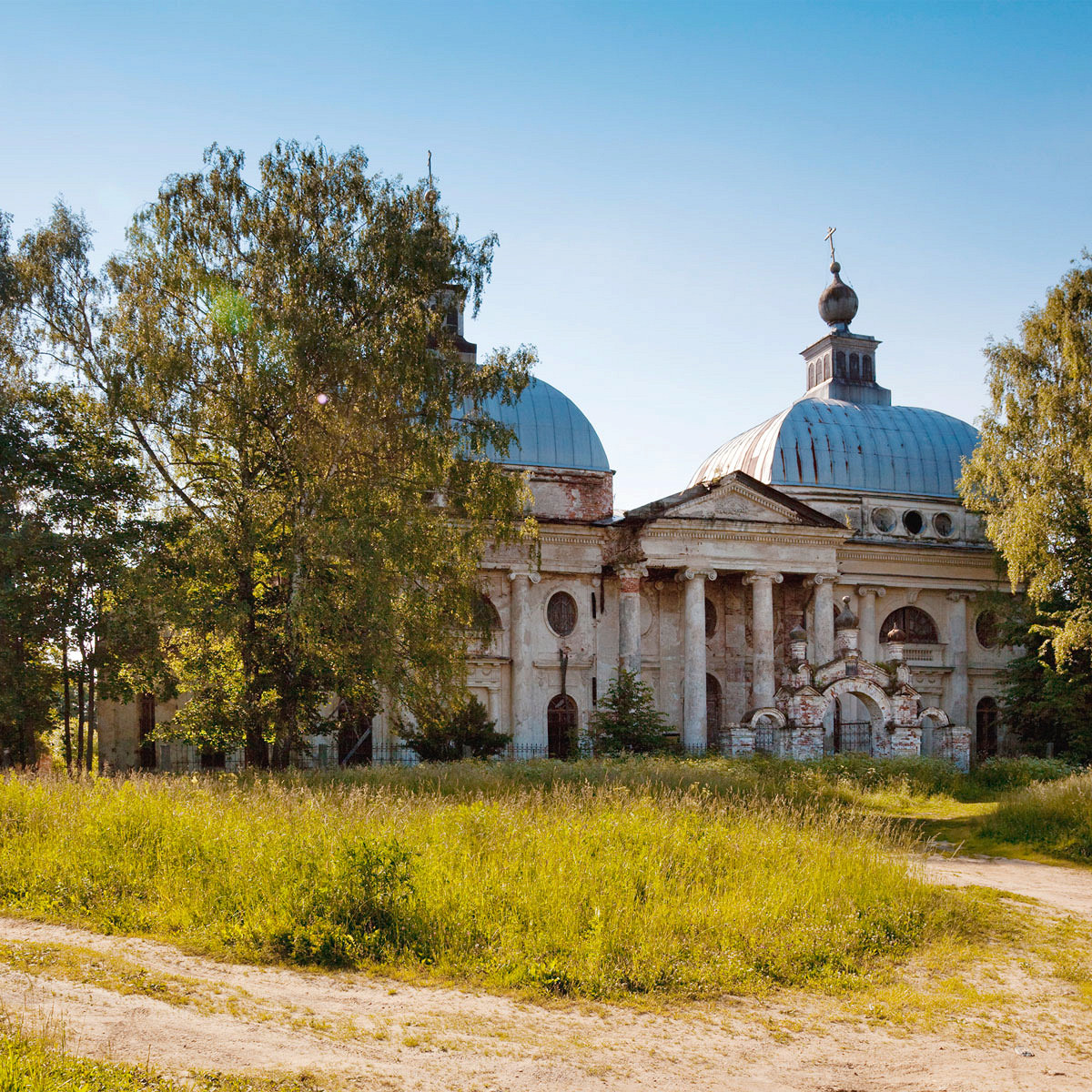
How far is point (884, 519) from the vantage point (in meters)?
32.6

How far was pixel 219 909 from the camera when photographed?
8242 mm

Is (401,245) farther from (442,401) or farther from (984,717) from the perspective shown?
(984,717)

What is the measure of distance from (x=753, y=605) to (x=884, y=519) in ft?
22.2

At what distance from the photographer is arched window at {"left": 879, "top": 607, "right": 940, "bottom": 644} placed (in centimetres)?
3161

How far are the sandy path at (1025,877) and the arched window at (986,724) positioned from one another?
19265mm

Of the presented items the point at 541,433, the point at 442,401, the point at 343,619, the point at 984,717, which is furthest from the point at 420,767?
the point at 984,717

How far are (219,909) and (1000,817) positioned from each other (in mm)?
11604

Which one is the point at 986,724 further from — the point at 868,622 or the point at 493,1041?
the point at 493,1041

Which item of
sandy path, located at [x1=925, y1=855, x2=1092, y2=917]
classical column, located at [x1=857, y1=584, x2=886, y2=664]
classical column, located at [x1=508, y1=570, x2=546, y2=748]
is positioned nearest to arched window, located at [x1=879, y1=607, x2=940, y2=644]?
classical column, located at [x1=857, y1=584, x2=886, y2=664]

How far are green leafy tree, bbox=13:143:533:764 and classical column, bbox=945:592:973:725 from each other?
16.9 m

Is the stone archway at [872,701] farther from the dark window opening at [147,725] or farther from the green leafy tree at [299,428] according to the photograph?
the dark window opening at [147,725]

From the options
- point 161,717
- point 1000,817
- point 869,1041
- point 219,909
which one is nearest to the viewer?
point 869,1041

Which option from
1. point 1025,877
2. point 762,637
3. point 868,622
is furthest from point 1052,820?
point 868,622

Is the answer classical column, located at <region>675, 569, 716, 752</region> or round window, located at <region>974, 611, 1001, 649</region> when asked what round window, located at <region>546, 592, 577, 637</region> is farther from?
round window, located at <region>974, 611, 1001, 649</region>
